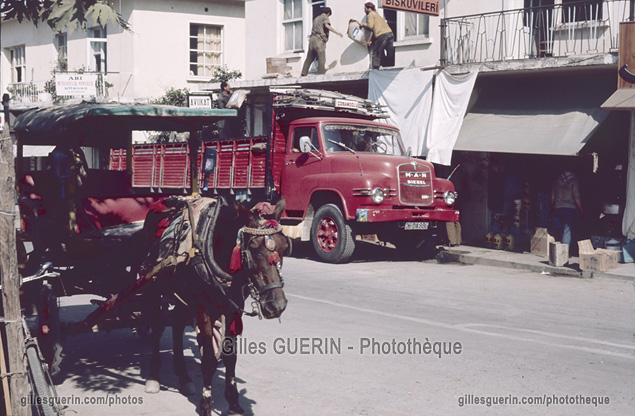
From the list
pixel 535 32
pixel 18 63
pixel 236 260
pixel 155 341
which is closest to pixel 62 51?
pixel 18 63

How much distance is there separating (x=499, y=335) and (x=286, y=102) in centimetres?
838

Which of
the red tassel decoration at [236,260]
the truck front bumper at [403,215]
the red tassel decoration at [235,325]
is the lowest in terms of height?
the red tassel decoration at [235,325]

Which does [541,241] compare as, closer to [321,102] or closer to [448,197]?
[448,197]

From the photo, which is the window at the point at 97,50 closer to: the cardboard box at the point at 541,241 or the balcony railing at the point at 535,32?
the balcony railing at the point at 535,32

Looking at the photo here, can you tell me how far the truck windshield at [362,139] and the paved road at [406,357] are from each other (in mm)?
4190

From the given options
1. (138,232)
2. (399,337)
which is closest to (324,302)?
(399,337)

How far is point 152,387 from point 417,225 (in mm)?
9128

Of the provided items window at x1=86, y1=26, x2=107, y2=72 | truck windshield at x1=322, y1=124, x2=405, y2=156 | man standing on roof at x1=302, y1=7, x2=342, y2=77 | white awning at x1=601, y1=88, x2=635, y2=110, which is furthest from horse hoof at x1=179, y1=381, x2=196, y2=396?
window at x1=86, y1=26, x2=107, y2=72

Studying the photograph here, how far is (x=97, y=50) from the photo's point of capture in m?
31.2

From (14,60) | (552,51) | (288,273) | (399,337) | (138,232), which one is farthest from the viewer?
(14,60)

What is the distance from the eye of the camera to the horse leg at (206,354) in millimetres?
5734

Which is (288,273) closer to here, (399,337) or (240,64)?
(399,337)

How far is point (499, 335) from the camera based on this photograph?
866 centimetres

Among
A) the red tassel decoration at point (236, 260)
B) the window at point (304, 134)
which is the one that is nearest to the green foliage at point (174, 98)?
the window at point (304, 134)
